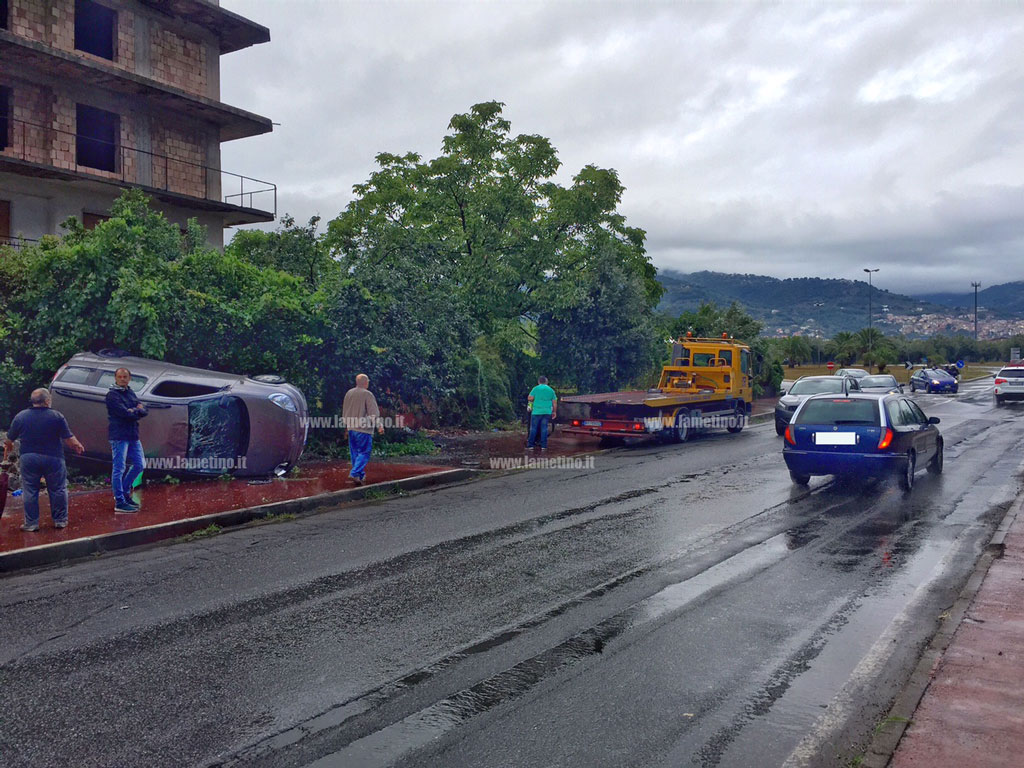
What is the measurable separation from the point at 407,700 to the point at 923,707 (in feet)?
9.47

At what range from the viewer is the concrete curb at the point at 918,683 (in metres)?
4.23

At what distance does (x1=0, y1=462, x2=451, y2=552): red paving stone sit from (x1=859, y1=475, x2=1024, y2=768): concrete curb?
784 cm

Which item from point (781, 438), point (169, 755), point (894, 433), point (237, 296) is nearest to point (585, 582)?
point (169, 755)

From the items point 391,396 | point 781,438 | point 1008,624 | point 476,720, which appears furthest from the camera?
point 781,438

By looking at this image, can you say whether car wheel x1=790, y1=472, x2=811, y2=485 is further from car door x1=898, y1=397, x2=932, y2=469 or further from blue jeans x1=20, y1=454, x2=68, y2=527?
blue jeans x1=20, y1=454, x2=68, y2=527

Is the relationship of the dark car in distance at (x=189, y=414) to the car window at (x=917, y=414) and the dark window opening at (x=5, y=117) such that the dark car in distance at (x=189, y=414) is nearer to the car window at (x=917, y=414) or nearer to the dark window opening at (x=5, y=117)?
the car window at (x=917, y=414)

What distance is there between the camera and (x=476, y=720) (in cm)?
468

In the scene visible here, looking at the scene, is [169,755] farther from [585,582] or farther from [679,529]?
[679,529]

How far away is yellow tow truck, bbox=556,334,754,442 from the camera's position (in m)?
19.5

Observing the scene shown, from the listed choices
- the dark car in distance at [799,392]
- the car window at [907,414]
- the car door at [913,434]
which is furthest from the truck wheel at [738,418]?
the car window at [907,414]

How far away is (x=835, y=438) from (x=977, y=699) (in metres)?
8.12

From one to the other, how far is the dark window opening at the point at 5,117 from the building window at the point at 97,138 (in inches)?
72.0

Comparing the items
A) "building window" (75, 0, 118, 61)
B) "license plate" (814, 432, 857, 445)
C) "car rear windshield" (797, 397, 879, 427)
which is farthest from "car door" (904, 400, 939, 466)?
"building window" (75, 0, 118, 61)

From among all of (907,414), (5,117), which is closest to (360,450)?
(907,414)
